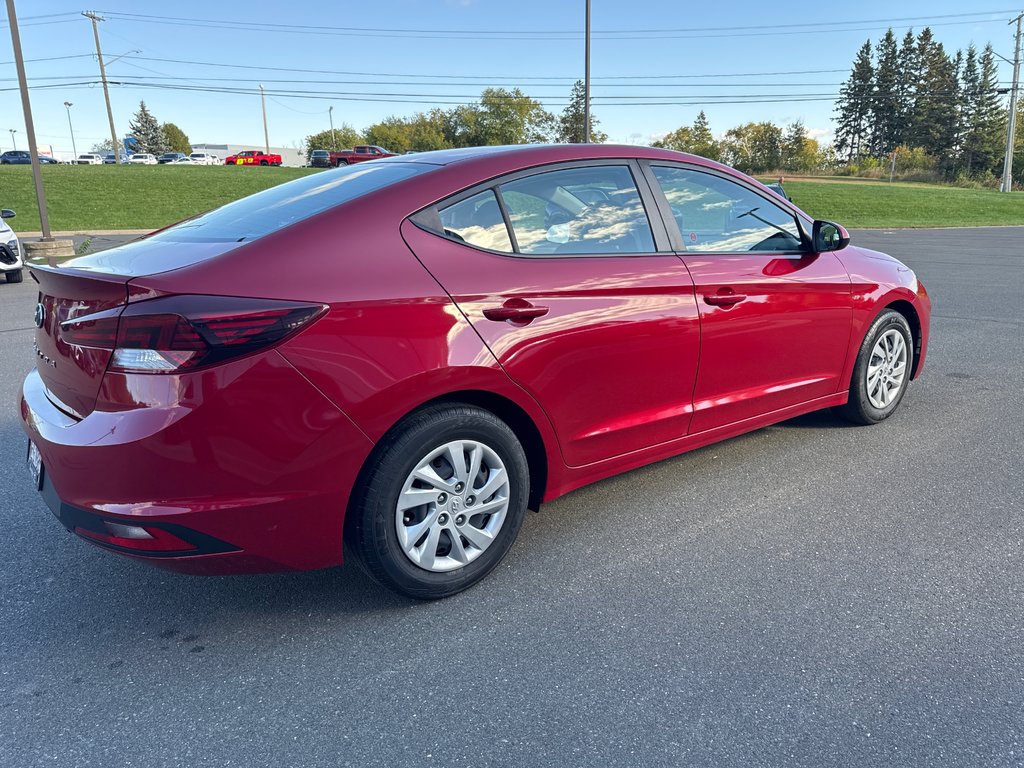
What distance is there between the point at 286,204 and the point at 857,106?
116647 millimetres

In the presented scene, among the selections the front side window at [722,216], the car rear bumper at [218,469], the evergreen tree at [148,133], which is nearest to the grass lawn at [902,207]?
the front side window at [722,216]

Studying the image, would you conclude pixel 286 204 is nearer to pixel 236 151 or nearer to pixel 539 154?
pixel 539 154

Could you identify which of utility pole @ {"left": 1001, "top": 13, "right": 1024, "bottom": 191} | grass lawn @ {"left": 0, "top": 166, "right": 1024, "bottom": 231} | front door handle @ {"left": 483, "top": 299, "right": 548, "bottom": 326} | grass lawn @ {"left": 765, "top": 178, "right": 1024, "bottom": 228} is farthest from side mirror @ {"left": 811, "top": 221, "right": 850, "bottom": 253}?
utility pole @ {"left": 1001, "top": 13, "right": 1024, "bottom": 191}

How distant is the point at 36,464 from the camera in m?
2.67

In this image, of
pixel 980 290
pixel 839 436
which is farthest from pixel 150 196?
pixel 839 436

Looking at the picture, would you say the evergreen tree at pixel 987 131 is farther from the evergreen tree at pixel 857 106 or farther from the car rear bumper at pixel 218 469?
the car rear bumper at pixel 218 469

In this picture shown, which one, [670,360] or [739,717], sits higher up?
[670,360]

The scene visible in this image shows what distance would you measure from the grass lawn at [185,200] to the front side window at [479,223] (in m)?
22.9

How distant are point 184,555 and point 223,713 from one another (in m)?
0.48

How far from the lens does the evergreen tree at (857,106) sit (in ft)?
337

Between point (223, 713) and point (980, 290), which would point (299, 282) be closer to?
point (223, 713)

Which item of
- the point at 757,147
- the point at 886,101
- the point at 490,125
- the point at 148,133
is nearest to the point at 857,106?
the point at 886,101

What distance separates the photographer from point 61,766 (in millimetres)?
2004

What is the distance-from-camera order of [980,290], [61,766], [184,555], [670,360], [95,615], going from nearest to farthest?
[61,766]
[184,555]
[95,615]
[670,360]
[980,290]
